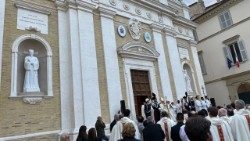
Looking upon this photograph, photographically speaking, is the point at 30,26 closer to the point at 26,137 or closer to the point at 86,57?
the point at 86,57

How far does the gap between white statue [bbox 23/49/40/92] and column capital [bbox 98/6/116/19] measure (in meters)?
4.44

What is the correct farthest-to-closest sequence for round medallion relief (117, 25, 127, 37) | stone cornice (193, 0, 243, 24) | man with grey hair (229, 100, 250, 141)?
stone cornice (193, 0, 243, 24)
round medallion relief (117, 25, 127, 37)
man with grey hair (229, 100, 250, 141)

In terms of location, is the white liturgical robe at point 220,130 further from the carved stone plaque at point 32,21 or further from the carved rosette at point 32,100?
the carved stone plaque at point 32,21

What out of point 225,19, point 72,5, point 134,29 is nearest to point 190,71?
point 134,29

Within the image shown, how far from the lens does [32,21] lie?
33.7 feet

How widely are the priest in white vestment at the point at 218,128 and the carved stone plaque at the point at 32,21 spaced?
799 centimetres

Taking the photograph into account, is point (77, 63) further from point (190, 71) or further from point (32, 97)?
point (190, 71)

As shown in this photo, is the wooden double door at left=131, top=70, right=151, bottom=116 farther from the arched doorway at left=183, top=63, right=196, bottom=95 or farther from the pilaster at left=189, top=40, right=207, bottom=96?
the pilaster at left=189, top=40, right=207, bottom=96

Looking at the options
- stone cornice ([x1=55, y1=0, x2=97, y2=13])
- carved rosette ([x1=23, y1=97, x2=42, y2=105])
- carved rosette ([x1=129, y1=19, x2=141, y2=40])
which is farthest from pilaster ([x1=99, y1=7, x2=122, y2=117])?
carved rosette ([x1=23, y1=97, x2=42, y2=105])

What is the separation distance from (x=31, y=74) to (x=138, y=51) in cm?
621

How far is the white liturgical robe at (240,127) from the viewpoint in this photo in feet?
17.4

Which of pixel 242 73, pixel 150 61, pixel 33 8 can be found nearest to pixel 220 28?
pixel 242 73

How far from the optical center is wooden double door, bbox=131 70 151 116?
1307 cm

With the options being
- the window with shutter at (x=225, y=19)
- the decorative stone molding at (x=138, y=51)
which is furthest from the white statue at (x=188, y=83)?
the window with shutter at (x=225, y=19)
